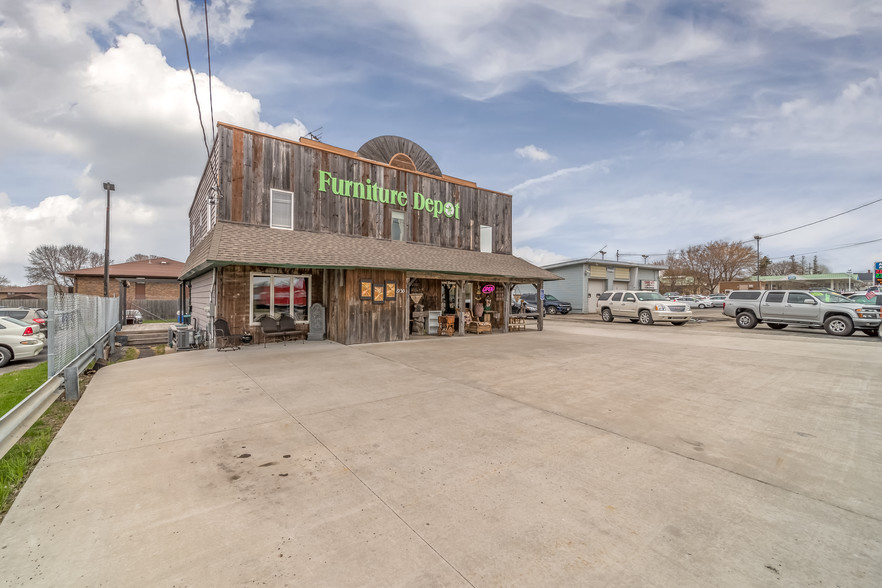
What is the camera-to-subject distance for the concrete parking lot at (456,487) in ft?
7.29

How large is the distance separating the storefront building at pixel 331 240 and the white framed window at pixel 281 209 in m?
0.03

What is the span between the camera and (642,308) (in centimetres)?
1992

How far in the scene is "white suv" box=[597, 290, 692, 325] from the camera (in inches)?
749

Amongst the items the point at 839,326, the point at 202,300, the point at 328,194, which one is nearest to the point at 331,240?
the point at 328,194

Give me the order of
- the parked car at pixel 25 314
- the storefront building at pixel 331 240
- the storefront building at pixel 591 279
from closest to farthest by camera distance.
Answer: the storefront building at pixel 331 240 < the parked car at pixel 25 314 < the storefront building at pixel 591 279

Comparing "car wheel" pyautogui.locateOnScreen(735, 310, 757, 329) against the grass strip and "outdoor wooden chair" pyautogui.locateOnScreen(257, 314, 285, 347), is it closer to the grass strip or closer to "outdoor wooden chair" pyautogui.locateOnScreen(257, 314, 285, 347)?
"outdoor wooden chair" pyautogui.locateOnScreen(257, 314, 285, 347)

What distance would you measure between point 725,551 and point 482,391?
13.4 ft

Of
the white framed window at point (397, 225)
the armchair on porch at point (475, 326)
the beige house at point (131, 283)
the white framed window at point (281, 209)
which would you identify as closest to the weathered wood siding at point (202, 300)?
the white framed window at point (281, 209)

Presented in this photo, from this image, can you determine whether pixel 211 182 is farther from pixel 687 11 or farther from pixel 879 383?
→ pixel 879 383

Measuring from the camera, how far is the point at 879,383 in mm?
6930

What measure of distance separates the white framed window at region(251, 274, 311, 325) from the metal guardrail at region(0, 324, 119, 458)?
4.28m

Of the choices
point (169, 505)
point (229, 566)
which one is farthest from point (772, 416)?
point (169, 505)

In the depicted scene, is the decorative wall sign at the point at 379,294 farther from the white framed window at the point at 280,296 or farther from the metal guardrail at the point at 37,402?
the metal guardrail at the point at 37,402

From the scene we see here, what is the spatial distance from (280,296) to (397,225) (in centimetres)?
548
